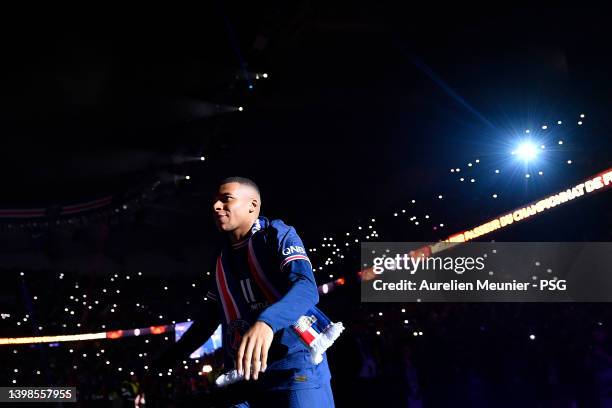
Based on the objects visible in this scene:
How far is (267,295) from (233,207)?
436mm

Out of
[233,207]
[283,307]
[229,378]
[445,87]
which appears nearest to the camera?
[283,307]

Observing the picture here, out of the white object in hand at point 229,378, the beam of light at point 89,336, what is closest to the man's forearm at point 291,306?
the white object in hand at point 229,378

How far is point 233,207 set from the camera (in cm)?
292

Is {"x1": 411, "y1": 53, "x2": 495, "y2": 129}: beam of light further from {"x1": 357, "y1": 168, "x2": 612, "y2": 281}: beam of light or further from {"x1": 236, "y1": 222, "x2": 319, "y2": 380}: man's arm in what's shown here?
{"x1": 236, "y1": 222, "x2": 319, "y2": 380}: man's arm

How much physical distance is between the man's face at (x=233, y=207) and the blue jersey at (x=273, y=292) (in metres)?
0.07

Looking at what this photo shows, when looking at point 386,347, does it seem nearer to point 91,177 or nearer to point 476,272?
point 476,272

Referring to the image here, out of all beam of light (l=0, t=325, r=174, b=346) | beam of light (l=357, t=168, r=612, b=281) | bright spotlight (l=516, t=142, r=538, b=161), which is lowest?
beam of light (l=0, t=325, r=174, b=346)

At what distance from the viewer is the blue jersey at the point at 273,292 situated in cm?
259

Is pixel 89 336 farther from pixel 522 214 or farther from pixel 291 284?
pixel 291 284

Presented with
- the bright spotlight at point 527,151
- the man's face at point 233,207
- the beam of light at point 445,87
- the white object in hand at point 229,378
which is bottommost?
the white object in hand at point 229,378

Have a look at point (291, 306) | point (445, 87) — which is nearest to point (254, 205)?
point (291, 306)

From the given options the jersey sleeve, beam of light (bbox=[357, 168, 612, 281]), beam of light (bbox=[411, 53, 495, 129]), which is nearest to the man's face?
the jersey sleeve

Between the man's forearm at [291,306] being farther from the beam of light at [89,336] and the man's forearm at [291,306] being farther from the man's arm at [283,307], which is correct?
the beam of light at [89,336]

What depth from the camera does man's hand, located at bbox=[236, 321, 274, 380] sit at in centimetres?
221
